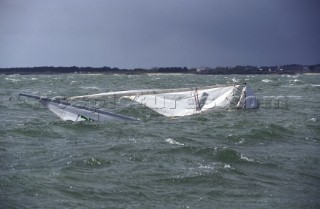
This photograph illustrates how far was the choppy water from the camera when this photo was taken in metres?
9.57

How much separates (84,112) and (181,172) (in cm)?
902

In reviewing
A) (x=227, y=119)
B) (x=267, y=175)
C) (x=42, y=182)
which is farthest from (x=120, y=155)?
(x=227, y=119)

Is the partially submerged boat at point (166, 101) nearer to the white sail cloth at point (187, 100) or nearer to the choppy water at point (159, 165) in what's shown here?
the white sail cloth at point (187, 100)

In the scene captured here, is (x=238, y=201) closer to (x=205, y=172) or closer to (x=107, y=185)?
(x=205, y=172)

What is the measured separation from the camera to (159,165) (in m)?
12.3

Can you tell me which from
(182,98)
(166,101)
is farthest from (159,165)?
(182,98)

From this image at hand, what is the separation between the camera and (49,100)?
19891 mm

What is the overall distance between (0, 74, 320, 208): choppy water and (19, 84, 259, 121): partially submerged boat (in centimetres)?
80

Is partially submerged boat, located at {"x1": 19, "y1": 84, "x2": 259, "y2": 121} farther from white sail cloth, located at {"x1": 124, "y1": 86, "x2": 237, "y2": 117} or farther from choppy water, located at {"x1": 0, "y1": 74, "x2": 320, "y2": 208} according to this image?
choppy water, located at {"x1": 0, "y1": 74, "x2": 320, "y2": 208}

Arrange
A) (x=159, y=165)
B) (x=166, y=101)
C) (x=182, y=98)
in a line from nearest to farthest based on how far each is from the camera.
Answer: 1. (x=159, y=165)
2. (x=166, y=101)
3. (x=182, y=98)

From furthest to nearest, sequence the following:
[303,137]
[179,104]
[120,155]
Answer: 1. [179,104]
2. [303,137]
3. [120,155]

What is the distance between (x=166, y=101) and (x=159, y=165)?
8.56m

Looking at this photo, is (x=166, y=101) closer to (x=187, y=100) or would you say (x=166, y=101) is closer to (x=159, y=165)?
(x=187, y=100)

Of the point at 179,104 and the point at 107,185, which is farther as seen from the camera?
the point at 179,104
